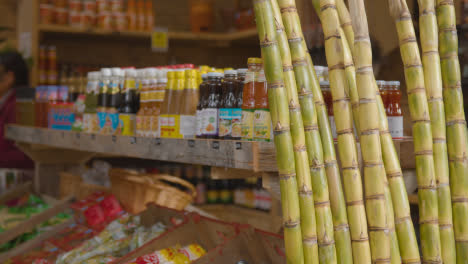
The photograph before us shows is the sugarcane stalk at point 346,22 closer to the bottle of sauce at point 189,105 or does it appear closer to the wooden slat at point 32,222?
the bottle of sauce at point 189,105

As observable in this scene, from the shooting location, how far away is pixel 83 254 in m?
1.61

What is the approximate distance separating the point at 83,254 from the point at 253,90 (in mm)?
854

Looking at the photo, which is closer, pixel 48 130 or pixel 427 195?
pixel 427 195

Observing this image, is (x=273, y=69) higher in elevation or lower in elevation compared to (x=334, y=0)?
lower

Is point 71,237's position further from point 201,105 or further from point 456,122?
point 456,122

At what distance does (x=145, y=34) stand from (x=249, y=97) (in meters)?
2.93

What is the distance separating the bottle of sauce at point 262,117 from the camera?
1.10 metres

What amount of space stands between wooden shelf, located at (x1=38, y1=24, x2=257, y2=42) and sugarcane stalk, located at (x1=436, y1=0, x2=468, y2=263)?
2.83m

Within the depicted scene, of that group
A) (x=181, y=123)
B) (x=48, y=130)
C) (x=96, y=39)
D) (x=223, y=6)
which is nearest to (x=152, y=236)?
(x=181, y=123)

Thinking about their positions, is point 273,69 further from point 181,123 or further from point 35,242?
point 35,242

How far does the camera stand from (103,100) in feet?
5.95

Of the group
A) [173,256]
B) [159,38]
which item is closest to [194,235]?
[173,256]

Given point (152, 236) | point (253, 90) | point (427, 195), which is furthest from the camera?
point (152, 236)

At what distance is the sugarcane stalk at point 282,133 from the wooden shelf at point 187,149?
2.4 inches
